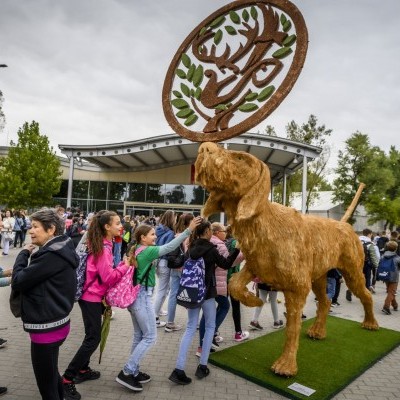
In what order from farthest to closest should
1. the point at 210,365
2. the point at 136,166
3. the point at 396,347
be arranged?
the point at 136,166 → the point at 396,347 → the point at 210,365

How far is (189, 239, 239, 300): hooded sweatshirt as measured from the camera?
3896mm

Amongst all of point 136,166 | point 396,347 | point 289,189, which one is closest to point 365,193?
point 289,189

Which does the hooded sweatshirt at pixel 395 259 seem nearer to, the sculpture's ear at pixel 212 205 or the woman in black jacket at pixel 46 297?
the sculpture's ear at pixel 212 205

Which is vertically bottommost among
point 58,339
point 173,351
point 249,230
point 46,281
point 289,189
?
point 173,351

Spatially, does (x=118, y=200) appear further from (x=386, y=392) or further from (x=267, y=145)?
(x=386, y=392)

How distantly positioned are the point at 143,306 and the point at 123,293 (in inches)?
10.8

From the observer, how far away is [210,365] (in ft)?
14.0

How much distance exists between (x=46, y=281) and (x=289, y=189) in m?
32.7

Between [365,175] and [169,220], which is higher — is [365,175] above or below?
above

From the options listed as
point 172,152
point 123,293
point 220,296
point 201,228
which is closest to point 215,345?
point 220,296

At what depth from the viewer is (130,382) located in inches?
138

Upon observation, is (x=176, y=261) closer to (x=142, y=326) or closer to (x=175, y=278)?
(x=142, y=326)

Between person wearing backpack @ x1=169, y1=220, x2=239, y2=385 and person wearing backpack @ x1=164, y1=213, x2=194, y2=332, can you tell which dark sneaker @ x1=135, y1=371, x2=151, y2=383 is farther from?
person wearing backpack @ x1=164, y1=213, x2=194, y2=332

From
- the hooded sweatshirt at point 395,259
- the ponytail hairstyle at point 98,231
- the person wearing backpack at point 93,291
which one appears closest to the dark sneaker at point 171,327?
the person wearing backpack at point 93,291
